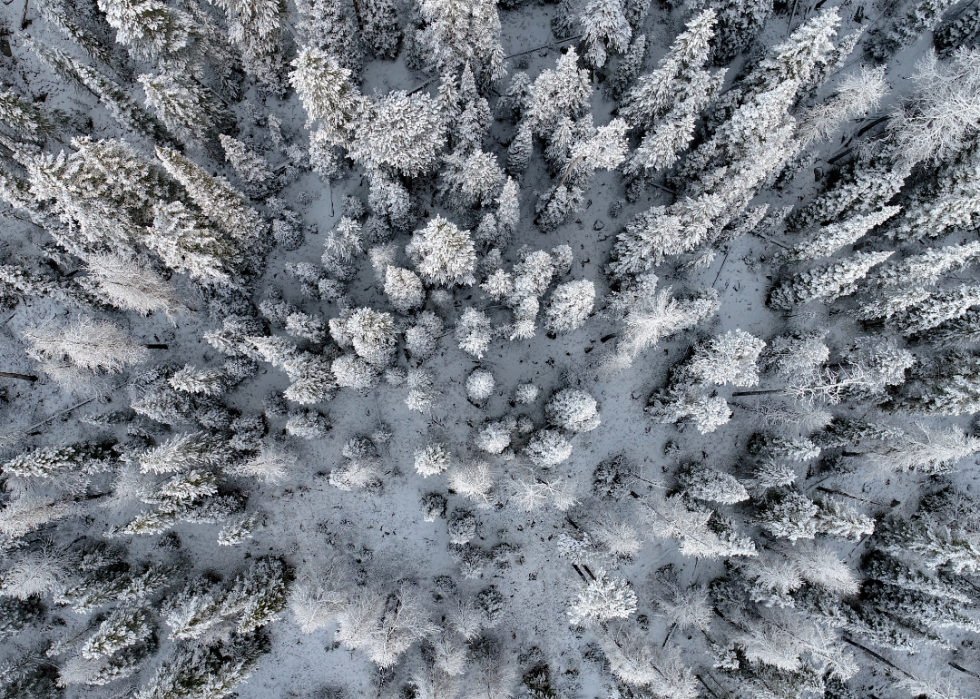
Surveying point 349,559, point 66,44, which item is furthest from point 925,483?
point 66,44

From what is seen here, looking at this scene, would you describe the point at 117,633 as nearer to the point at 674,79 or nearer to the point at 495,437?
the point at 495,437

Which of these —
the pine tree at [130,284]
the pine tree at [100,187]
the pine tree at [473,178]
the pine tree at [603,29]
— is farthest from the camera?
the pine tree at [603,29]

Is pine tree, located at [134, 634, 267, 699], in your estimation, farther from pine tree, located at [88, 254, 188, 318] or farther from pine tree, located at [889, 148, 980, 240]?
pine tree, located at [889, 148, 980, 240]

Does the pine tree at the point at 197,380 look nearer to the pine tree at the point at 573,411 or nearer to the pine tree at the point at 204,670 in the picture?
the pine tree at the point at 204,670

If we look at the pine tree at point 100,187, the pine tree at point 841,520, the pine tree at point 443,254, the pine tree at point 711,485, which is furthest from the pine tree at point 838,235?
the pine tree at point 100,187

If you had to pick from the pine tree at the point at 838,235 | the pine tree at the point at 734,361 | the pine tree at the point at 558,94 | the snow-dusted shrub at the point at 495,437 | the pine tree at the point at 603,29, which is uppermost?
the pine tree at the point at 603,29

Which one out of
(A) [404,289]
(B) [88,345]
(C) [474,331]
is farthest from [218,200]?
(C) [474,331]
